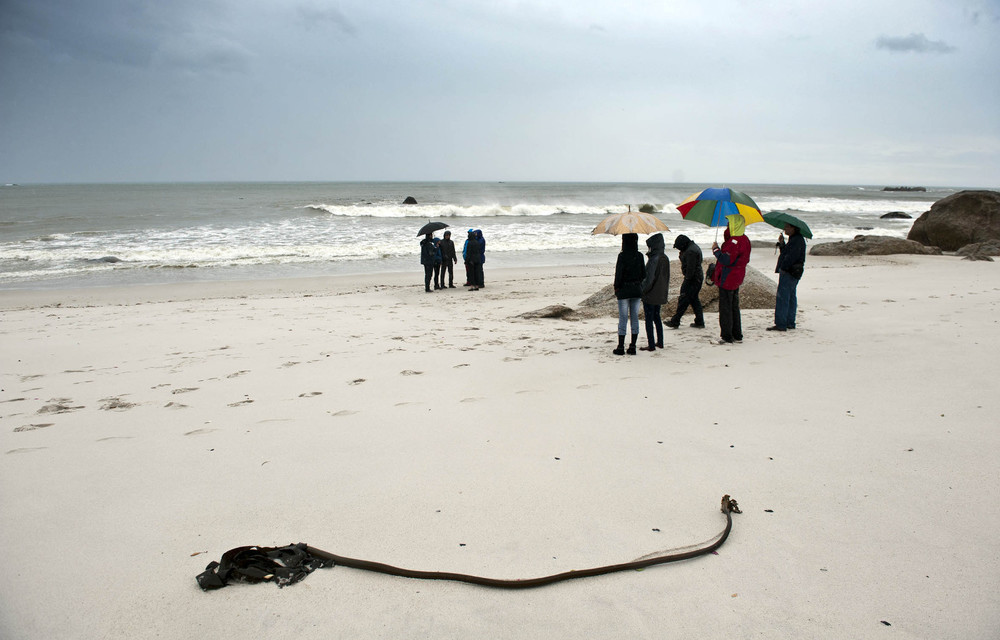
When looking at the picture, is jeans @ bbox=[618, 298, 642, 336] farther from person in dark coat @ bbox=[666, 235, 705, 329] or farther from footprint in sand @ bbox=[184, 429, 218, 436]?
footprint in sand @ bbox=[184, 429, 218, 436]

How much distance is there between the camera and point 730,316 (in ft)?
25.4

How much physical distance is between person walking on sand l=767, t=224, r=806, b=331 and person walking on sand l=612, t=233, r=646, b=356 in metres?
2.23

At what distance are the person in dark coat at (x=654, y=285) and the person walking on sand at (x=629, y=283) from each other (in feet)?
0.59

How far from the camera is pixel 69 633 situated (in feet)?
8.03

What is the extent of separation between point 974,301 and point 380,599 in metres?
10.9

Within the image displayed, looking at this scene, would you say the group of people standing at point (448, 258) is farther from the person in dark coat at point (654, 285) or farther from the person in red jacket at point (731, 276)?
the person in red jacket at point (731, 276)

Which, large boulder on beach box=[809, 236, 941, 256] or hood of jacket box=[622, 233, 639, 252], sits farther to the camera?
large boulder on beach box=[809, 236, 941, 256]

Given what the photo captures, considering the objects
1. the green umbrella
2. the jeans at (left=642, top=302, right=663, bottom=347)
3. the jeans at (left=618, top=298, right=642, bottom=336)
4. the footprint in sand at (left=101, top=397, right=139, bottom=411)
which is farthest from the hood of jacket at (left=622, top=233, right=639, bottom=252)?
the footprint in sand at (left=101, top=397, right=139, bottom=411)

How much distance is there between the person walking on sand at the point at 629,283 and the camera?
7180 mm

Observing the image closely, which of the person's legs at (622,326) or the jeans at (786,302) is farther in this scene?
the jeans at (786,302)

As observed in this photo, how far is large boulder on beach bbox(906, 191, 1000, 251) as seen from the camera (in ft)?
63.7

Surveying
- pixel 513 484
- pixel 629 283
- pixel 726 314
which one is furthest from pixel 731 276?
pixel 513 484

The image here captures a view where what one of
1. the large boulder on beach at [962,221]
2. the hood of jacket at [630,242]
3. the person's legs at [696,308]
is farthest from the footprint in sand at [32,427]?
the large boulder on beach at [962,221]

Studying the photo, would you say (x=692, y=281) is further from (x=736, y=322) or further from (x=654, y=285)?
(x=654, y=285)
